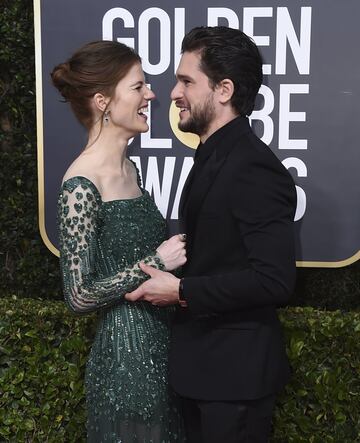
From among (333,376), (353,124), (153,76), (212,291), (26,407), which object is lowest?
(26,407)

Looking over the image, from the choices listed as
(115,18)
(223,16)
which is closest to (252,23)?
(223,16)

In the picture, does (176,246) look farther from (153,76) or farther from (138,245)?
(153,76)

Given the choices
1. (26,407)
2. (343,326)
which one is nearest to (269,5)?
(343,326)

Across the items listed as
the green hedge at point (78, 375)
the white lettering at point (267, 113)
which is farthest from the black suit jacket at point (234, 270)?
the white lettering at point (267, 113)

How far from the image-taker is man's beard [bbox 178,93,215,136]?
1896 millimetres

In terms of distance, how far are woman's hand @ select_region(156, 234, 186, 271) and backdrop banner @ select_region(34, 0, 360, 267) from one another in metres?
1.11

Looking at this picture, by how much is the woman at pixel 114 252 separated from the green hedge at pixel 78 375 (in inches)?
32.2

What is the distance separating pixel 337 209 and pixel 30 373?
5.03ft

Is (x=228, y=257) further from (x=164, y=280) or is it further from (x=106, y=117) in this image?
(x=106, y=117)

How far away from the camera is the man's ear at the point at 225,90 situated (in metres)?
1.87

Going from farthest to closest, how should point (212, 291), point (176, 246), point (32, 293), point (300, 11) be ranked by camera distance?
point (32, 293) < point (300, 11) < point (176, 246) < point (212, 291)

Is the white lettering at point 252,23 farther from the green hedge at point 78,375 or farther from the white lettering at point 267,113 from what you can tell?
the green hedge at point 78,375

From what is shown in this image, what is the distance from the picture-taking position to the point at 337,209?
2918mm

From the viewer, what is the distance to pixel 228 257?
5.90ft
